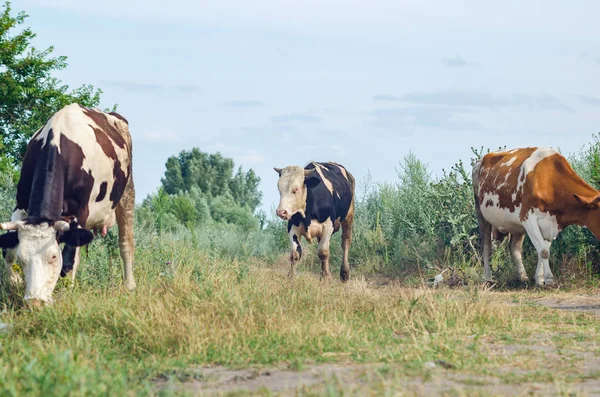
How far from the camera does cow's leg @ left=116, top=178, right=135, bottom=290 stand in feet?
36.8

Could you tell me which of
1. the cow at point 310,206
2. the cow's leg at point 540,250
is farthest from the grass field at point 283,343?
the cow at point 310,206

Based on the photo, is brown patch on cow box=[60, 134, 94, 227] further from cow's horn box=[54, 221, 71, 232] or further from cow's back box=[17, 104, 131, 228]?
cow's horn box=[54, 221, 71, 232]

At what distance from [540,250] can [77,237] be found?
7.76 meters

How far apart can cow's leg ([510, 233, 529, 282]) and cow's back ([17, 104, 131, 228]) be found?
689 cm

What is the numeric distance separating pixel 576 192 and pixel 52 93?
11.4 m

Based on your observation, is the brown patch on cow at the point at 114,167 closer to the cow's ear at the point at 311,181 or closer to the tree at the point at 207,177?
the cow's ear at the point at 311,181

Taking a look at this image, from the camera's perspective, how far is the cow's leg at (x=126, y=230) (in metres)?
11.2

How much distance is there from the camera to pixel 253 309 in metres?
7.69

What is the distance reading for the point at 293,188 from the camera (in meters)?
13.9

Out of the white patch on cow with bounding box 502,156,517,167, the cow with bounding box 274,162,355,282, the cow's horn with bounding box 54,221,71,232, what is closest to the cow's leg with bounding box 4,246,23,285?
the cow's horn with bounding box 54,221,71,232

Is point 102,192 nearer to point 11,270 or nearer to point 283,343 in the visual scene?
point 11,270

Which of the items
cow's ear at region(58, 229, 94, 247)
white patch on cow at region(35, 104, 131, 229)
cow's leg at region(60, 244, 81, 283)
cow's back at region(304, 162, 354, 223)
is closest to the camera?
cow's ear at region(58, 229, 94, 247)

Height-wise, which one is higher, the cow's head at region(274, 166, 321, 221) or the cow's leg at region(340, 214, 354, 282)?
the cow's head at region(274, 166, 321, 221)

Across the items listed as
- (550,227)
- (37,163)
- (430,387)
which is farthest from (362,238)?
(430,387)
